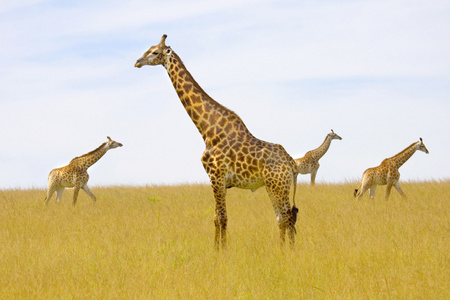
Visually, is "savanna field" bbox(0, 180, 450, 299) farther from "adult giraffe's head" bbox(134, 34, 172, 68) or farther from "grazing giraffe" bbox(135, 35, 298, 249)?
"adult giraffe's head" bbox(134, 34, 172, 68)

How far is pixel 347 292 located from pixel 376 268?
4.41ft

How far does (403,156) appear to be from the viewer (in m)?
17.0

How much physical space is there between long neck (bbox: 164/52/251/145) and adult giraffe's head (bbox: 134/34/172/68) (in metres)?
0.10

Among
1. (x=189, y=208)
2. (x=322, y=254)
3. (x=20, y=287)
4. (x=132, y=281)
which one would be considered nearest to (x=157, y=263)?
A: (x=132, y=281)

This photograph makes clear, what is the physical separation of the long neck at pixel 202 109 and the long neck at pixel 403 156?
850 cm

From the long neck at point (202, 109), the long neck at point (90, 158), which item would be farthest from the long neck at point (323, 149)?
the long neck at point (202, 109)

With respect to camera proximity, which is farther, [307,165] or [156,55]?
[307,165]

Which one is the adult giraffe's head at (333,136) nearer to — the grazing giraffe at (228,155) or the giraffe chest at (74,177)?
the giraffe chest at (74,177)

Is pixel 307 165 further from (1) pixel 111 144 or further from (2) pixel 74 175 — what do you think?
(2) pixel 74 175

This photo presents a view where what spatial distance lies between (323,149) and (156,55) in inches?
542

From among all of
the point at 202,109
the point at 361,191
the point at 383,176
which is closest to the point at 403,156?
the point at 383,176

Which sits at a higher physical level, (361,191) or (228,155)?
(228,155)

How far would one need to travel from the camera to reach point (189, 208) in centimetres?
1470

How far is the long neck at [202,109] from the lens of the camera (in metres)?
9.34
